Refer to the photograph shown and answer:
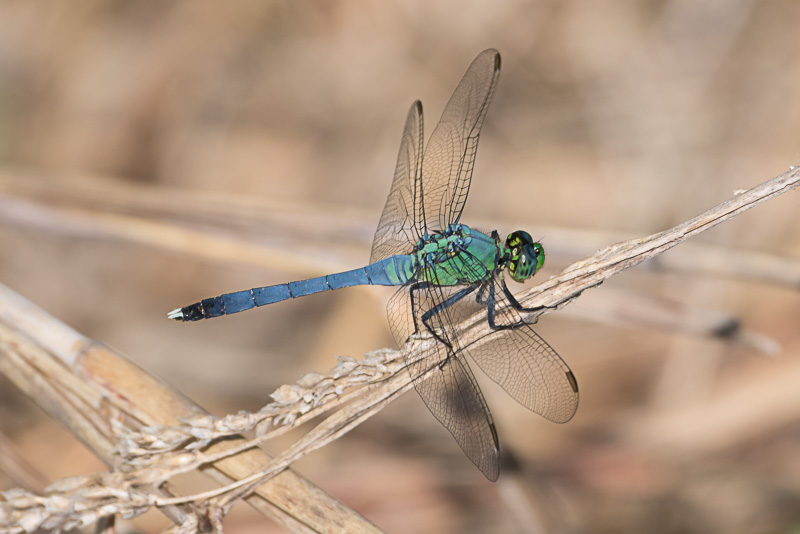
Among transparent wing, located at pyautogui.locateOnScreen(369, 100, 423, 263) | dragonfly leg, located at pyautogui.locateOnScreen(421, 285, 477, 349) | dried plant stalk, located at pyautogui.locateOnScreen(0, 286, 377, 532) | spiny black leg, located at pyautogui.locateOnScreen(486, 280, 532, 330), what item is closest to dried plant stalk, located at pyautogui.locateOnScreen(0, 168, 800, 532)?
dried plant stalk, located at pyautogui.locateOnScreen(0, 286, 377, 532)

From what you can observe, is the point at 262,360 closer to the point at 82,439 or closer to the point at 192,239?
the point at 192,239

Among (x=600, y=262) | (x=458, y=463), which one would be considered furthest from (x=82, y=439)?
(x=458, y=463)

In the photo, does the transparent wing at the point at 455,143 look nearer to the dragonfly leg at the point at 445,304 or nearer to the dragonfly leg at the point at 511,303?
the dragonfly leg at the point at 445,304

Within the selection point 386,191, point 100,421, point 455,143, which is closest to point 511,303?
point 455,143

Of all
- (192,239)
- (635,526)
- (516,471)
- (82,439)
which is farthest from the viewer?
(635,526)

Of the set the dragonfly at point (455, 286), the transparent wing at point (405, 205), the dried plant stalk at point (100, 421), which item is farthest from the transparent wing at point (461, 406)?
the dried plant stalk at point (100, 421)

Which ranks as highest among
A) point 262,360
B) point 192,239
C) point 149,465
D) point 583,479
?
point 262,360

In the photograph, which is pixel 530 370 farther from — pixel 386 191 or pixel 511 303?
pixel 386 191
